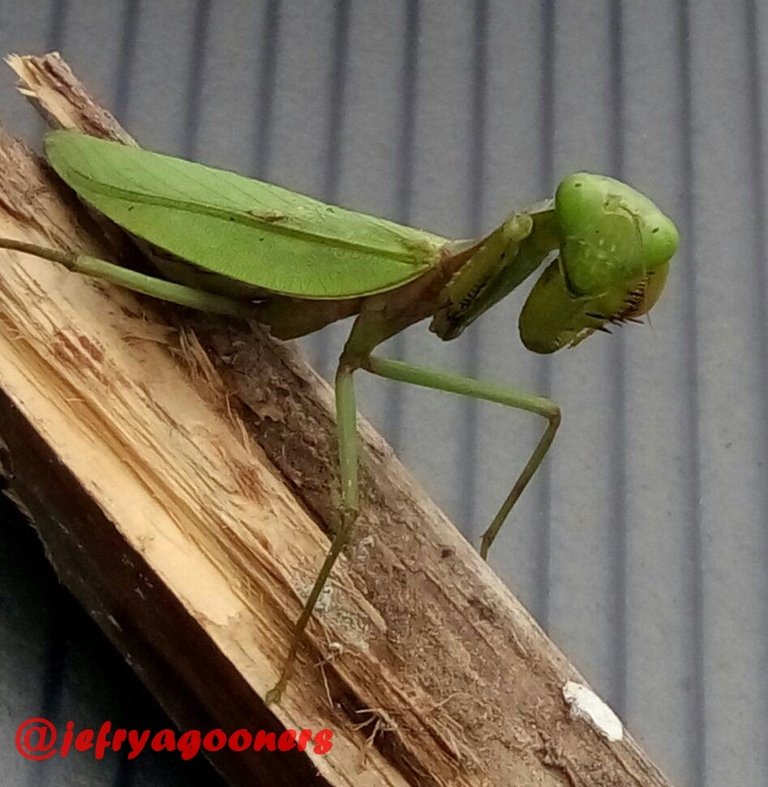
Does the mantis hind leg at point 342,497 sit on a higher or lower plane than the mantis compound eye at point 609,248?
lower

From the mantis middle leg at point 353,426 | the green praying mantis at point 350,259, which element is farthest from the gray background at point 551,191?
the green praying mantis at point 350,259

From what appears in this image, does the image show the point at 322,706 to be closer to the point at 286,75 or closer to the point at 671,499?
the point at 671,499

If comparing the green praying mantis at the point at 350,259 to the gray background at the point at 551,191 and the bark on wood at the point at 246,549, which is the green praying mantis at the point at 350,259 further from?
the gray background at the point at 551,191

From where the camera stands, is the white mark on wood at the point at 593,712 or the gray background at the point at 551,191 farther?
the gray background at the point at 551,191

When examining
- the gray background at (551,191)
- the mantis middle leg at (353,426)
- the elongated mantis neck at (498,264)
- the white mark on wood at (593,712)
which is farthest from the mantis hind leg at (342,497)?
the gray background at (551,191)

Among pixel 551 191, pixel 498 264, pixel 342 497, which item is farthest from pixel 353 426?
pixel 551 191

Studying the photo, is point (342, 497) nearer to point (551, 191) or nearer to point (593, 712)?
point (593, 712)

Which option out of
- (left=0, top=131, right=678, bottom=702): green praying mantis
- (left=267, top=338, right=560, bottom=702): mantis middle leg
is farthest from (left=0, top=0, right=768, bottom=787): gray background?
(left=0, top=131, right=678, bottom=702): green praying mantis

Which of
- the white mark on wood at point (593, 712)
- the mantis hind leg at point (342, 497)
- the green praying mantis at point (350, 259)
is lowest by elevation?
the white mark on wood at point (593, 712)

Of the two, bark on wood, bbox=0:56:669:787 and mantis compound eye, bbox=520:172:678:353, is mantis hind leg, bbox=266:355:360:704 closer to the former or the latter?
bark on wood, bbox=0:56:669:787
